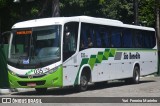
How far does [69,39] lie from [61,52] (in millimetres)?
923

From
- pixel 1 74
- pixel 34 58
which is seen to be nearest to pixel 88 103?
pixel 34 58

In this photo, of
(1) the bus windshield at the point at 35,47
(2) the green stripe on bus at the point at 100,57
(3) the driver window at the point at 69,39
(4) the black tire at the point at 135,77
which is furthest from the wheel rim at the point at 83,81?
(4) the black tire at the point at 135,77

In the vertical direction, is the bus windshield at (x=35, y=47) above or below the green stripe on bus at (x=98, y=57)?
above

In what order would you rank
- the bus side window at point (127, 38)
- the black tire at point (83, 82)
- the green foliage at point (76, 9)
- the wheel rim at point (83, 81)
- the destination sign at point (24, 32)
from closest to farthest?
the destination sign at point (24, 32)
the black tire at point (83, 82)
the wheel rim at point (83, 81)
the bus side window at point (127, 38)
the green foliage at point (76, 9)

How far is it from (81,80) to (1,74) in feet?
15.5

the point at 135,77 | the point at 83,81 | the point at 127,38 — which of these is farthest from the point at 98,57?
the point at 135,77

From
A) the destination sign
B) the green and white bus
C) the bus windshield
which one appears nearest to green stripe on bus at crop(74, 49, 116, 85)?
the green and white bus

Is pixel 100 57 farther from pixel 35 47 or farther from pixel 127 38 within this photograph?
pixel 35 47

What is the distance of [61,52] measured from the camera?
18125mm

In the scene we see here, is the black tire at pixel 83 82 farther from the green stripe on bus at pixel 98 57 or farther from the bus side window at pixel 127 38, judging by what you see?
the bus side window at pixel 127 38

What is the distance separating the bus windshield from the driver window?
0.34 metres

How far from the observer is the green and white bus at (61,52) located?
18156mm

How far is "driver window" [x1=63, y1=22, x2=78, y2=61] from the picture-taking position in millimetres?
18484

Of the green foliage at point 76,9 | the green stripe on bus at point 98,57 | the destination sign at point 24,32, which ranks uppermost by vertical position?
the green foliage at point 76,9
